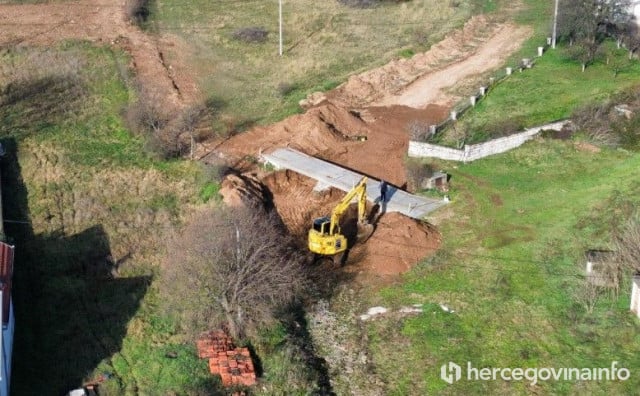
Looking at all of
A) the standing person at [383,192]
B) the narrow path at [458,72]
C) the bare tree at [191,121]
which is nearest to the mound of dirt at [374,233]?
the standing person at [383,192]

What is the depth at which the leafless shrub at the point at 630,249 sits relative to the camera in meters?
26.5

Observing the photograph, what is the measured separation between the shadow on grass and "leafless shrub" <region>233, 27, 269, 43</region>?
2216 cm

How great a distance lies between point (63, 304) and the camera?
27.3 m

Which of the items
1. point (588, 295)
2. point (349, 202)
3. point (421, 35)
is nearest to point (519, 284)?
point (588, 295)

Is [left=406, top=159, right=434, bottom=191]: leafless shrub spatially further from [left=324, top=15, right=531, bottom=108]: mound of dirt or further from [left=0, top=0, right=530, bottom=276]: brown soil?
[left=324, top=15, right=531, bottom=108]: mound of dirt

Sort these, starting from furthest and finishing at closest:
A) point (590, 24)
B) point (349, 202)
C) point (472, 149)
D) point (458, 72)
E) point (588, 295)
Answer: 1. point (590, 24)
2. point (458, 72)
3. point (472, 149)
4. point (349, 202)
5. point (588, 295)

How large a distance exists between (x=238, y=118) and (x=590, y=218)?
18.2 meters

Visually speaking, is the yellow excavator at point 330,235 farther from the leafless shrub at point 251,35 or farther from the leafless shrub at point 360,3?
the leafless shrub at point 360,3

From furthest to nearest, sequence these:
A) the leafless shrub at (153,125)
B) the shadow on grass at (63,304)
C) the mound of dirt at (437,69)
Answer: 1. the mound of dirt at (437,69)
2. the leafless shrub at (153,125)
3. the shadow on grass at (63,304)

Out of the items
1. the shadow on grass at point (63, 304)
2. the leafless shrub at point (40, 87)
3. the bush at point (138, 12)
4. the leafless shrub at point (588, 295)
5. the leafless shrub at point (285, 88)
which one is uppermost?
the bush at point (138, 12)

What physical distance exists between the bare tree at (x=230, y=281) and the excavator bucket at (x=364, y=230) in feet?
15.8

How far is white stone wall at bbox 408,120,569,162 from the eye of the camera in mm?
36250

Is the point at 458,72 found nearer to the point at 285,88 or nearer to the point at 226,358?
the point at 285,88

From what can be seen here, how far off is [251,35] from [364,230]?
79.8ft
